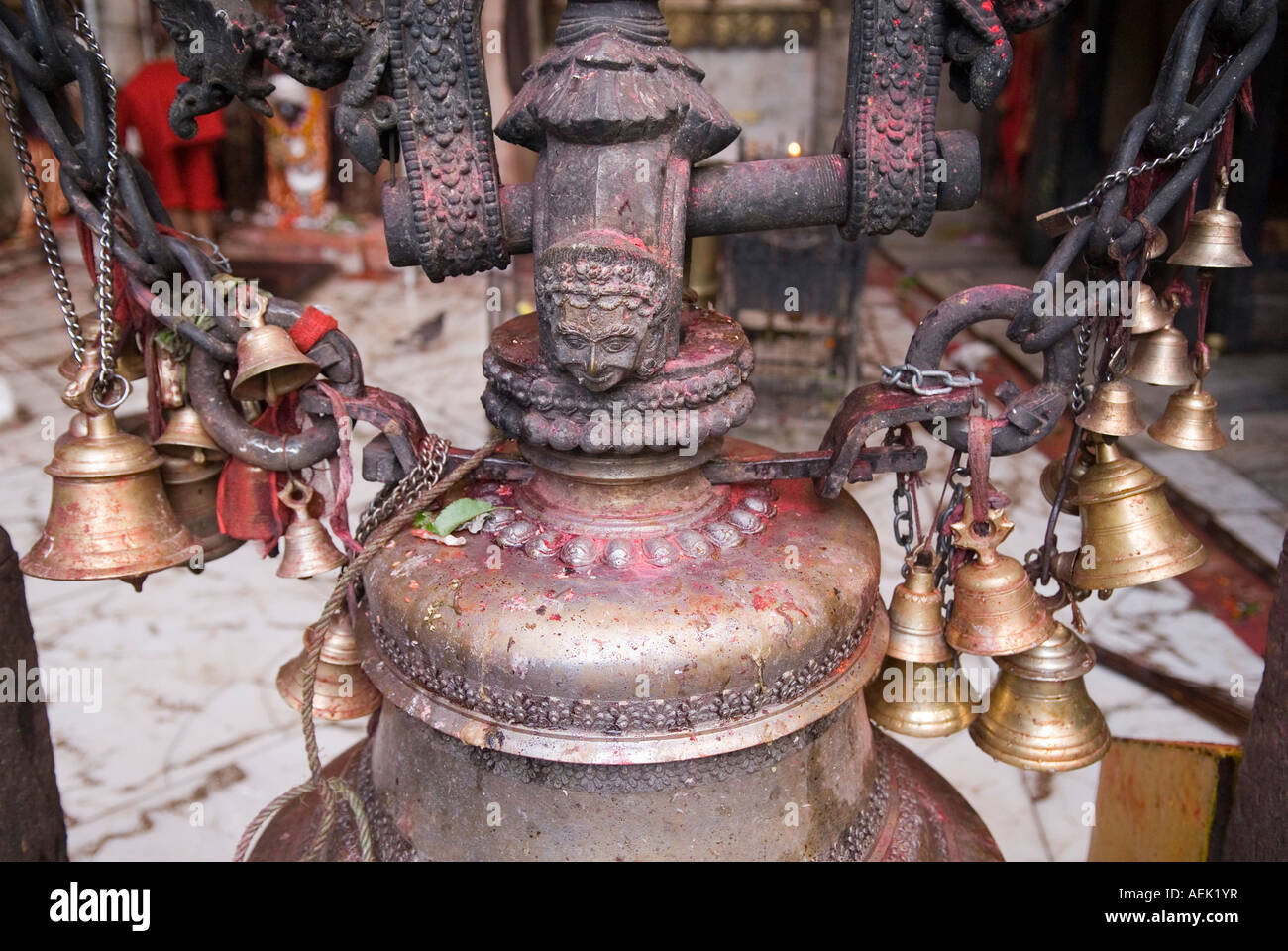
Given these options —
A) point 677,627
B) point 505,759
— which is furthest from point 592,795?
point 677,627

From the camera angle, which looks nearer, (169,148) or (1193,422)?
(1193,422)

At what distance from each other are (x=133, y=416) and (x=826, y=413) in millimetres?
4741

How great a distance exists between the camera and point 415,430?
72.4 inches

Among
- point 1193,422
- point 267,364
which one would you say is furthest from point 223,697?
point 1193,422

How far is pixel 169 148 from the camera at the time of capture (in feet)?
30.2

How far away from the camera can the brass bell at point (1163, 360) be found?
1.77m

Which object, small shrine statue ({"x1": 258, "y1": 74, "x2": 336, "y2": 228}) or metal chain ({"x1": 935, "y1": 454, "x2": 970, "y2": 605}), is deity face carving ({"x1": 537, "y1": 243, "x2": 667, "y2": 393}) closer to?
metal chain ({"x1": 935, "y1": 454, "x2": 970, "y2": 605})

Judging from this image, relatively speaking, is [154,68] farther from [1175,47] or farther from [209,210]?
[1175,47]

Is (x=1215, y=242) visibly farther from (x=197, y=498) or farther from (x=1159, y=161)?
(x=197, y=498)

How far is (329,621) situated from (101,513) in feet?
1.38

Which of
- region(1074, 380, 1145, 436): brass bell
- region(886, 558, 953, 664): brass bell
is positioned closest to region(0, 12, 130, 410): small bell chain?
region(886, 558, 953, 664): brass bell

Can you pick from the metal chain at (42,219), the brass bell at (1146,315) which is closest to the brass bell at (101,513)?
the metal chain at (42,219)

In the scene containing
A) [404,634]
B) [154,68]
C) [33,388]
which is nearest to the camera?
[404,634]

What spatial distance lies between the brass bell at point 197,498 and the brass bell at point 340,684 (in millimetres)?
252
